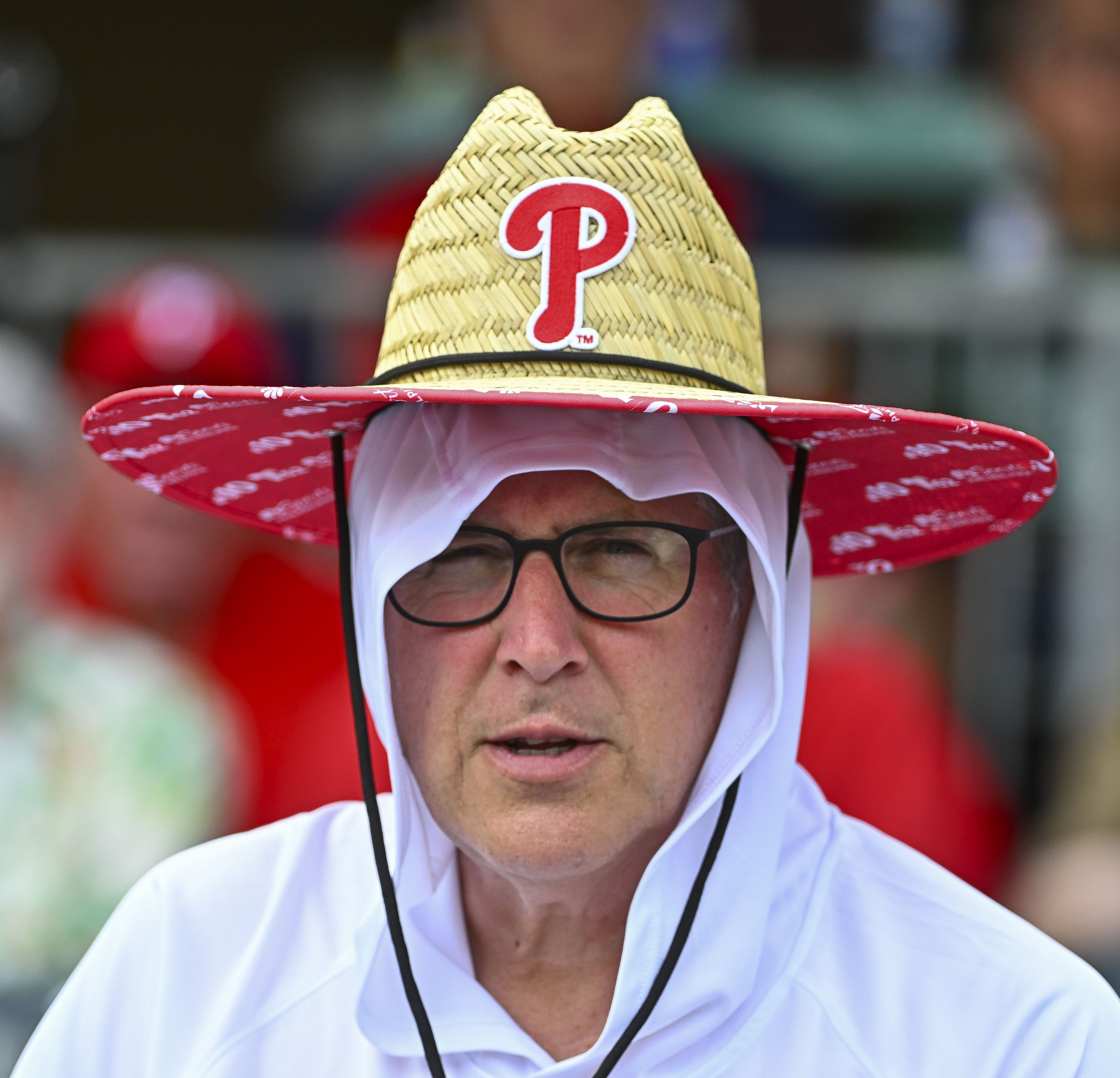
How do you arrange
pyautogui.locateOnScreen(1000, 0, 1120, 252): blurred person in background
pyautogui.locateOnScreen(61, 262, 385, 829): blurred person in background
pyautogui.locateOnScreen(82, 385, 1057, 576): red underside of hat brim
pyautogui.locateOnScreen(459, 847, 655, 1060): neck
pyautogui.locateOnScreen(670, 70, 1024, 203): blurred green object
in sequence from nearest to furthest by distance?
1. pyautogui.locateOnScreen(82, 385, 1057, 576): red underside of hat brim
2. pyautogui.locateOnScreen(459, 847, 655, 1060): neck
3. pyautogui.locateOnScreen(61, 262, 385, 829): blurred person in background
4. pyautogui.locateOnScreen(1000, 0, 1120, 252): blurred person in background
5. pyautogui.locateOnScreen(670, 70, 1024, 203): blurred green object

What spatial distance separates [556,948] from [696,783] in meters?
0.28

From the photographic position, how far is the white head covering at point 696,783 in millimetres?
1817

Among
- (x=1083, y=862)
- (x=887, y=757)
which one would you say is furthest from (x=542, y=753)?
(x=1083, y=862)

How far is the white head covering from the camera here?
1817mm

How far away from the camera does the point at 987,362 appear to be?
4359 mm

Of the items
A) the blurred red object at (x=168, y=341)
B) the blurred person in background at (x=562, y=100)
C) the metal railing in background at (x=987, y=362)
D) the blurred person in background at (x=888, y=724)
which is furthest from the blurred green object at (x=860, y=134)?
the blurred red object at (x=168, y=341)

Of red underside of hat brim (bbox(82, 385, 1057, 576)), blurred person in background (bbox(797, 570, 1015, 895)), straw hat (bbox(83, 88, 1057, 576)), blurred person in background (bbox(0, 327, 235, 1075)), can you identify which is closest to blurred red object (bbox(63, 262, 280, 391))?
blurred person in background (bbox(0, 327, 235, 1075))

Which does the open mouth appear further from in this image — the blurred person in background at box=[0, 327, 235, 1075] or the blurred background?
the blurred person in background at box=[0, 327, 235, 1075]

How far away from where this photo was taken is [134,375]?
13.8 ft

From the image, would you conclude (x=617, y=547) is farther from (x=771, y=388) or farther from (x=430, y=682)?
(x=771, y=388)

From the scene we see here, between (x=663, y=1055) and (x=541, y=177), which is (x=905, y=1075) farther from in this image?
(x=541, y=177)

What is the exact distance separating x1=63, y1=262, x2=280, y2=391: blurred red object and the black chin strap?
2193 mm

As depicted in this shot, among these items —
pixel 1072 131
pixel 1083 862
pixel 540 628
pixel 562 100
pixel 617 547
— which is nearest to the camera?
pixel 540 628

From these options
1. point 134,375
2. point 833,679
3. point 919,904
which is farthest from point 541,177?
point 134,375
